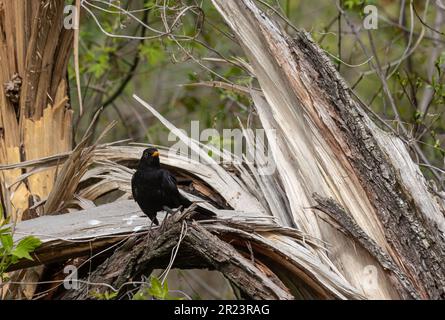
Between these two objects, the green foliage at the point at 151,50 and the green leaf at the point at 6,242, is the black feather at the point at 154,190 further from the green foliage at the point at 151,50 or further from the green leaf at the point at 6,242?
the green foliage at the point at 151,50

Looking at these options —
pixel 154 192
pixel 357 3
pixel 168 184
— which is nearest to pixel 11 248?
pixel 154 192

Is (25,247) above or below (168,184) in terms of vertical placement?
below

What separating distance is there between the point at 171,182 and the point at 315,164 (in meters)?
0.98

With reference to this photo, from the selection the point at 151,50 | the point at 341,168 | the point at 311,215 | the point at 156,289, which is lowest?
the point at 156,289

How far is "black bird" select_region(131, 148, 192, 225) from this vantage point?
512cm

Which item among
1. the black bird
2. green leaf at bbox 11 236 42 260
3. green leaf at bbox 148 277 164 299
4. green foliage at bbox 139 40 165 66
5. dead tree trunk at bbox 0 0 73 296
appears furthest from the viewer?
green foliage at bbox 139 40 165 66

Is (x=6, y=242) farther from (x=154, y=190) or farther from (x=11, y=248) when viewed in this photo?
(x=154, y=190)

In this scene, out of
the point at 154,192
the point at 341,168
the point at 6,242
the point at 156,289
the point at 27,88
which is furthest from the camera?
the point at 27,88

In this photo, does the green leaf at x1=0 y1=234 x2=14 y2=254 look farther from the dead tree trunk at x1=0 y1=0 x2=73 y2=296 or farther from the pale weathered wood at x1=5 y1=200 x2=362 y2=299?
the dead tree trunk at x1=0 y1=0 x2=73 y2=296

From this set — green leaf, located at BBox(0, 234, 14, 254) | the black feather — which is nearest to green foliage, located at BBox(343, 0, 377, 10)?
the black feather

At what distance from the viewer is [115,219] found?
5.16m

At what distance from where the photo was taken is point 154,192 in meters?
5.11
